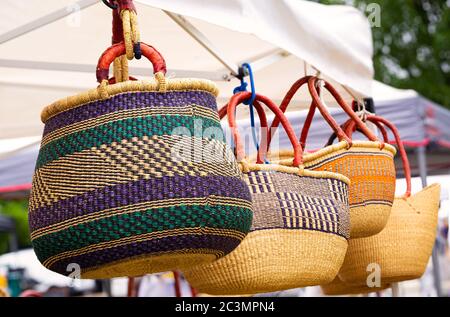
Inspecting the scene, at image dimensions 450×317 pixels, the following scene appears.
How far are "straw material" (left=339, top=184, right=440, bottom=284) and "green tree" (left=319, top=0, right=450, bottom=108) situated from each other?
9540 mm

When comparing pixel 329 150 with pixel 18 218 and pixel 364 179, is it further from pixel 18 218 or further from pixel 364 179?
pixel 18 218

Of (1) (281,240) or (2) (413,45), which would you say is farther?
(2) (413,45)

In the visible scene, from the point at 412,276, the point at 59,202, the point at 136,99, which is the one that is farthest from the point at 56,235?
the point at 412,276

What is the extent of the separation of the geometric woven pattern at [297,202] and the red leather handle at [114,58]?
43cm

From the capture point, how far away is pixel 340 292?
2693mm

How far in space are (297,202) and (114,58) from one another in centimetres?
58

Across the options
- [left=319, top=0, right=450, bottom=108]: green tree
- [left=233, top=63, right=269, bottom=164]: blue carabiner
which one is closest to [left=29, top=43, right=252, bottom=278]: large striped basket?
[left=233, top=63, right=269, bottom=164]: blue carabiner

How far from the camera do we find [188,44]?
2.65 m

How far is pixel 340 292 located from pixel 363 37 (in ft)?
2.57

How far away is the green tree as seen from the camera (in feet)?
38.8

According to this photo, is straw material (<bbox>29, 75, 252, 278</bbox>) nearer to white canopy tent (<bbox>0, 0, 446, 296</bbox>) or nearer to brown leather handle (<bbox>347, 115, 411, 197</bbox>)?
white canopy tent (<bbox>0, 0, 446, 296</bbox>)

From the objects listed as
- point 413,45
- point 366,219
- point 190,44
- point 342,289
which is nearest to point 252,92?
point 366,219

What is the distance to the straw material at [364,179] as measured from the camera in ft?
6.53

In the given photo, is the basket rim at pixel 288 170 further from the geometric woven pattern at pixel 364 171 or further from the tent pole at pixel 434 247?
the tent pole at pixel 434 247
